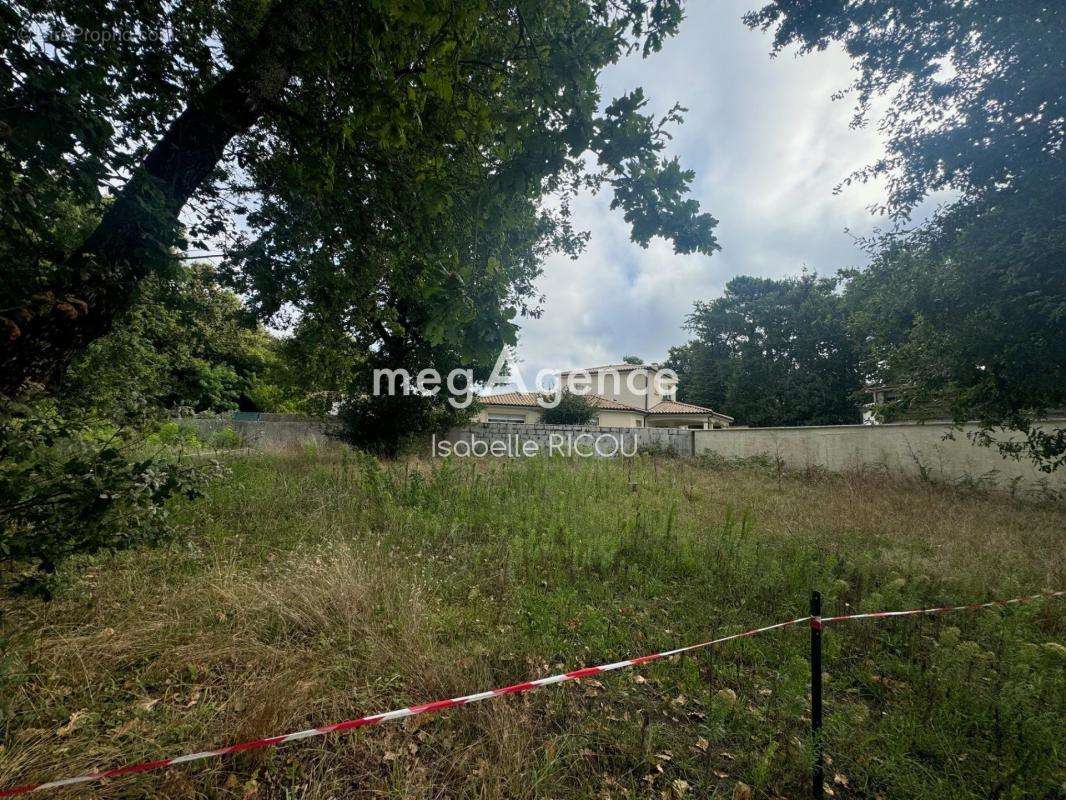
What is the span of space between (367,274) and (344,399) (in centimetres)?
896

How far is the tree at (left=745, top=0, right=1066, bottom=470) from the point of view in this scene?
4.26 m

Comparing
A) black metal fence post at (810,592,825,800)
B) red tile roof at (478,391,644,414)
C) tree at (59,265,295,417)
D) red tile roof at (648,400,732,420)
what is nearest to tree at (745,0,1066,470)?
black metal fence post at (810,592,825,800)

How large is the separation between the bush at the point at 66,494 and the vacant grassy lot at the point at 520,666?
0.50 metres

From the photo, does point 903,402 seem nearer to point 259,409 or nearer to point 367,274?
point 367,274

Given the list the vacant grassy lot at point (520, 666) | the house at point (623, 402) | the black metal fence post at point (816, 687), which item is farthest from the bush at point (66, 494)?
the house at point (623, 402)

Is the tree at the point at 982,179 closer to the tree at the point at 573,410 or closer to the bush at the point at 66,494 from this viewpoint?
the bush at the point at 66,494

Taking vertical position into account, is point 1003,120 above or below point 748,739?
above

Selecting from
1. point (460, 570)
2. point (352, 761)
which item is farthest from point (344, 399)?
point (352, 761)

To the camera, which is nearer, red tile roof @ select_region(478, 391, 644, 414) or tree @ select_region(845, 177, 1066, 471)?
tree @ select_region(845, 177, 1066, 471)

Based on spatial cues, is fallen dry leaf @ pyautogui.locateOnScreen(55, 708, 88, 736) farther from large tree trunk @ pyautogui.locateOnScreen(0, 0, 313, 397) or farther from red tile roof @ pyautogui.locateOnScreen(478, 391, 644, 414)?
red tile roof @ pyautogui.locateOnScreen(478, 391, 644, 414)

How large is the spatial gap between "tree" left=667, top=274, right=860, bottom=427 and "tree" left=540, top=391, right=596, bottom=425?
1260cm

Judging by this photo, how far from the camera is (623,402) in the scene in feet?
82.9

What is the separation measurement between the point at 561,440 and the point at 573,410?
18.3 ft

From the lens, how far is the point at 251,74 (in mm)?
2670
